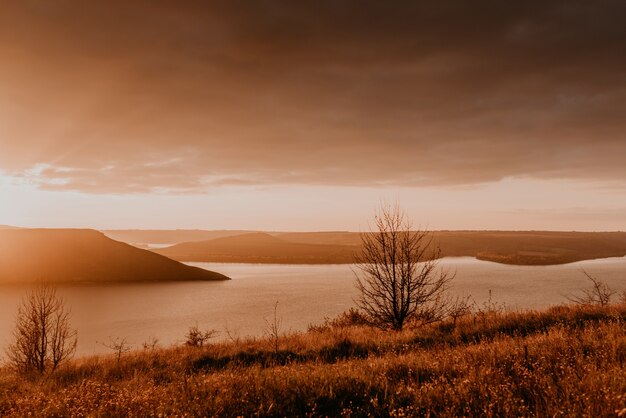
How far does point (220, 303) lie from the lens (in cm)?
5653

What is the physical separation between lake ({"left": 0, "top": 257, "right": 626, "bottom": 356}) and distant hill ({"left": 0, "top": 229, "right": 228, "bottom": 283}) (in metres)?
8.50

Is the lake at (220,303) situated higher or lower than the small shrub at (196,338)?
lower

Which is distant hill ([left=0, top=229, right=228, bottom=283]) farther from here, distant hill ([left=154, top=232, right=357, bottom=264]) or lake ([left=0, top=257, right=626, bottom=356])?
distant hill ([left=154, top=232, right=357, bottom=264])

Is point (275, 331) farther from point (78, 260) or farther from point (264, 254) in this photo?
point (264, 254)

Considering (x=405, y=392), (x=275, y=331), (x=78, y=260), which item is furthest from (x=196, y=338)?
(x=78, y=260)

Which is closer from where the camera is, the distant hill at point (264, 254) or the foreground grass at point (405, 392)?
the foreground grass at point (405, 392)

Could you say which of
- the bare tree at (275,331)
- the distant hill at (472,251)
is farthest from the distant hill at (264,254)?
the bare tree at (275,331)

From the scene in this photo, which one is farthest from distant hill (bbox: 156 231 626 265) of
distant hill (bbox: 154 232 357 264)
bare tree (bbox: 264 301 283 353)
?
bare tree (bbox: 264 301 283 353)

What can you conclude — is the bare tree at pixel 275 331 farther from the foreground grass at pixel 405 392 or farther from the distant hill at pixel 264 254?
the distant hill at pixel 264 254

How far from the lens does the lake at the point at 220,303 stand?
3941 cm

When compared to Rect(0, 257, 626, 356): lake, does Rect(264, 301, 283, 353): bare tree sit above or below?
above

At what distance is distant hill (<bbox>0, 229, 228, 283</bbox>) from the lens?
8644 cm

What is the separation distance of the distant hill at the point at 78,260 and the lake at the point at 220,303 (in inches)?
335

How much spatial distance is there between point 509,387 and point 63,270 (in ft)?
328
